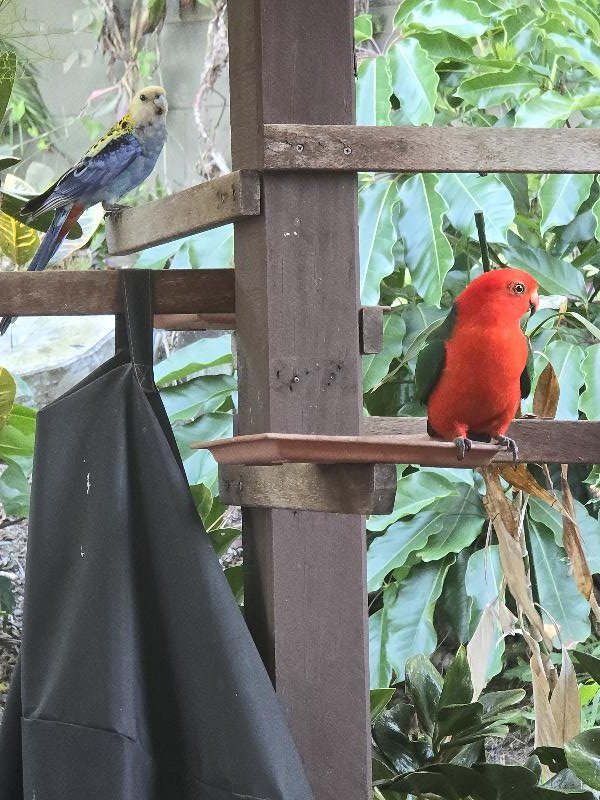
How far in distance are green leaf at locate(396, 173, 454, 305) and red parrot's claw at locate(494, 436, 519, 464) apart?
0.78 meters

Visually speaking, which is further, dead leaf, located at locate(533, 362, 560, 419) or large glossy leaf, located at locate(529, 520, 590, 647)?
large glossy leaf, located at locate(529, 520, 590, 647)

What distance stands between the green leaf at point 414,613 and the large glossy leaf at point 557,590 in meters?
0.21

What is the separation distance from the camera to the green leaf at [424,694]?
1.62 meters

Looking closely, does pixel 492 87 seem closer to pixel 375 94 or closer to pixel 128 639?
pixel 375 94

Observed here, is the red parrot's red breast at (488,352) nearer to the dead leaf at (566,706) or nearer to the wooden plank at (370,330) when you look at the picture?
the wooden plank at (370,330)

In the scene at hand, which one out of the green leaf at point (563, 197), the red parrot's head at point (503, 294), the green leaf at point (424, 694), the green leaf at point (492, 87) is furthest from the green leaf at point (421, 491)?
the red parrot's head at point (503, 294)

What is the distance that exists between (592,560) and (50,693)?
1.54m

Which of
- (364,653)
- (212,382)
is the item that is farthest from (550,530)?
(364,653)

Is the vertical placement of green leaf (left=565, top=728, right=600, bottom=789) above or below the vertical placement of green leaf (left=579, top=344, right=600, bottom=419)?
below

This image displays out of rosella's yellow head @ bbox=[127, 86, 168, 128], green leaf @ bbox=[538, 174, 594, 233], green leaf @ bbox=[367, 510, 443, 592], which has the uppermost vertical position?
rosella's yellow head @ bbox=[127, 86, 168, 128]

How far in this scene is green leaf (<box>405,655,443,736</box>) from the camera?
1.62 meters

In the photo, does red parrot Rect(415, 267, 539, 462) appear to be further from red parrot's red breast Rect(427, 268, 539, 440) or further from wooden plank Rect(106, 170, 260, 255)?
wooden plank Rect(106, 170, 260, 255)

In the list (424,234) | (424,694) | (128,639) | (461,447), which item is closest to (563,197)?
(424,234)

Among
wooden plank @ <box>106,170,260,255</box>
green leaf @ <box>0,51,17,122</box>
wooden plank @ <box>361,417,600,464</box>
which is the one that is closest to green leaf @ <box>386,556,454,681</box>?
wooden plank @ <box>361,417,600,464</box>
